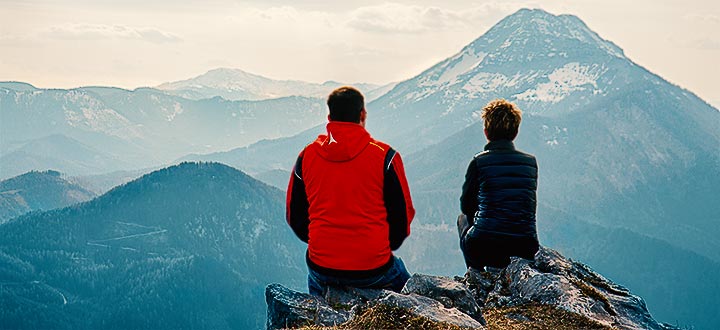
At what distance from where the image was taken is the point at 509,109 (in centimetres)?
1212

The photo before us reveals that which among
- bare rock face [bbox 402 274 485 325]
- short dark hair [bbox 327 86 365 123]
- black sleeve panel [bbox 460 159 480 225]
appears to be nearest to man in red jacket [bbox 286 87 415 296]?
short dark hair [bbox 327 86 365 123]

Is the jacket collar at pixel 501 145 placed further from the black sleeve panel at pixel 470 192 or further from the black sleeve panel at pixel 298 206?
the black sleeve panel at pixel 298 206

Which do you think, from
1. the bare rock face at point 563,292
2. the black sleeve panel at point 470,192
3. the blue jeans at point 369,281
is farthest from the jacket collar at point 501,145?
the blue jeans at point 369,281

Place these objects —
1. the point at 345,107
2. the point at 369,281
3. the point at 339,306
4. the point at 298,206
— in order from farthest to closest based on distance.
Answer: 1. the point at 298,206
2. the point at 369,281
3. the point at 339,306
4. the point at 345,107

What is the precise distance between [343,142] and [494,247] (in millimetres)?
4284

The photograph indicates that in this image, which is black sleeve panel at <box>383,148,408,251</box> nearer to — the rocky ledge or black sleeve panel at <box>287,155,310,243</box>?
the rocky ledge

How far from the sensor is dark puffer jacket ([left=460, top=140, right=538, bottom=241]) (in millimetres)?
11797

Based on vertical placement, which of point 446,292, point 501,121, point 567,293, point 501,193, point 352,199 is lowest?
point 446,292

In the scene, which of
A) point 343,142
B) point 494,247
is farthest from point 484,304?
point 343,142

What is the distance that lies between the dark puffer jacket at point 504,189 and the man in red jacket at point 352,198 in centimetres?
196

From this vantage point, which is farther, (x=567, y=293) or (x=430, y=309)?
(x=567, y=293)

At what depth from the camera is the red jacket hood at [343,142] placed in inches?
391

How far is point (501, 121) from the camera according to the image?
39.4ft

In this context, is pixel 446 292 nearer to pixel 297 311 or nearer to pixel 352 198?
pixel 352 198
